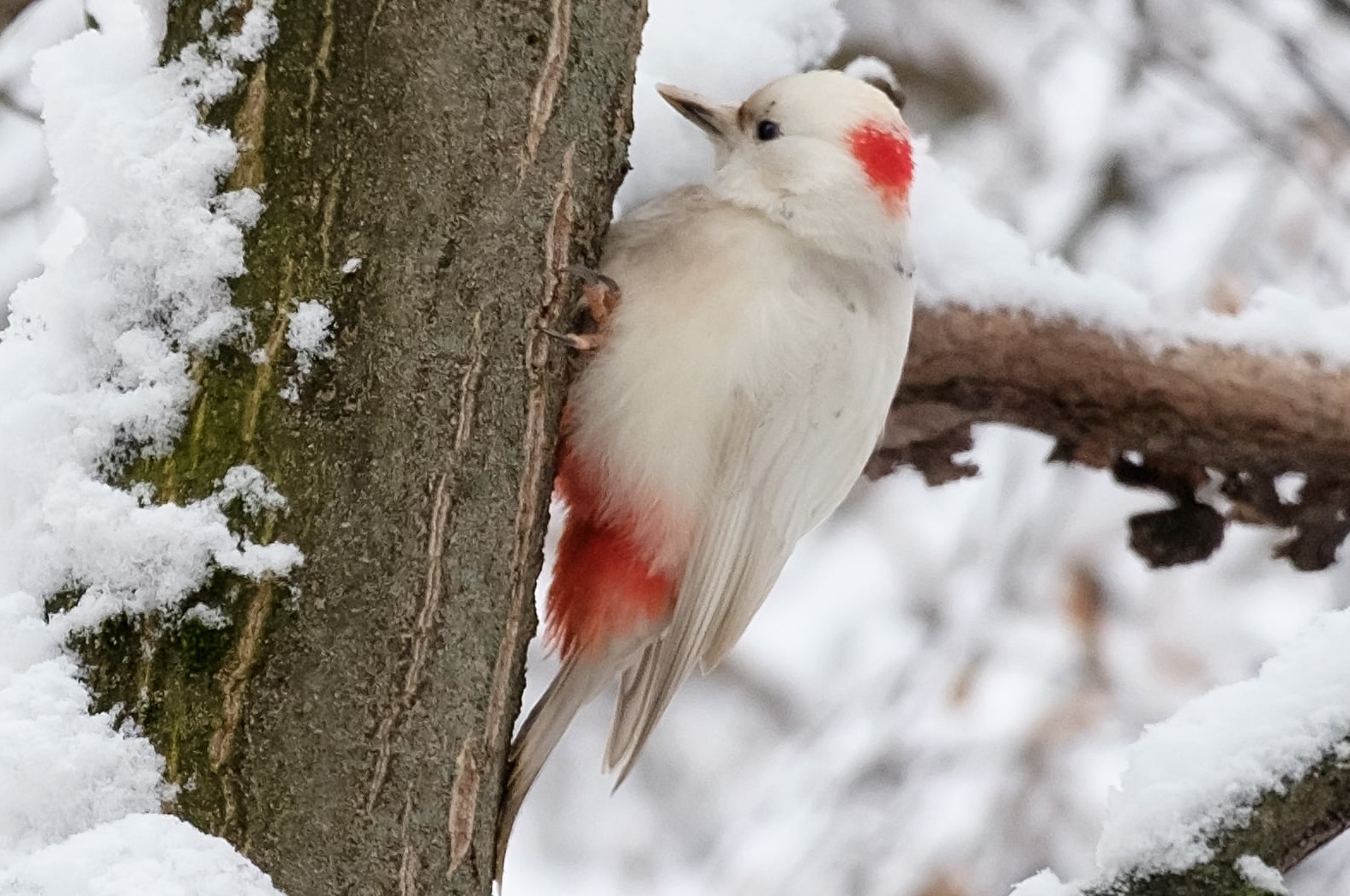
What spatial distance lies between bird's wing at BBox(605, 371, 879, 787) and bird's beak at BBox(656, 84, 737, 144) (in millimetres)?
651

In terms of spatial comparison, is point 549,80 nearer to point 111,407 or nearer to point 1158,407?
point 111,407

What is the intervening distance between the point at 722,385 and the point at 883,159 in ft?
2.34

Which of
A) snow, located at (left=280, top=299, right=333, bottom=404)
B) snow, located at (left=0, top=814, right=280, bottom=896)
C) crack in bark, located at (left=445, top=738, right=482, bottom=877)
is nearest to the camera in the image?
snow, located at (left=0, top=814, right=280, bottom=896)

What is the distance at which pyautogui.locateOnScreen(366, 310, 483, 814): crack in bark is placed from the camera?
190 cm

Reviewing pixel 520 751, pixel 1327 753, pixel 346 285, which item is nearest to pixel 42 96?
pixel 346 285

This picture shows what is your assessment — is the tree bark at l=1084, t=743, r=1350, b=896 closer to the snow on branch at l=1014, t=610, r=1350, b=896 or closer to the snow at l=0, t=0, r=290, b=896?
the snow on branch at l=1014, t=610, r=1350, b=896

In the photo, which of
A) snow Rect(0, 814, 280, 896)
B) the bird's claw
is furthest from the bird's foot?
snow Rect(0, 814, 280, 896)

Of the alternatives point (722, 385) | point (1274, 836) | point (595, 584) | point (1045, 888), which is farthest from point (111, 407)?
point (1274, 836)

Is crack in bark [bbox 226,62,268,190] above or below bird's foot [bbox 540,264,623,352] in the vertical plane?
above

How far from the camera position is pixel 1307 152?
6133mm

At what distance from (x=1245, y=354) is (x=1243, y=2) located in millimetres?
3520

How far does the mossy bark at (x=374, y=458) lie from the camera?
71.2 inches

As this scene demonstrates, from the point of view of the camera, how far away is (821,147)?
3131 mm

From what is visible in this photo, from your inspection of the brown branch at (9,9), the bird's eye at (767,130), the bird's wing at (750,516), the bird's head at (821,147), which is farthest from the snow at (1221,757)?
the brown branch at (9,9)
